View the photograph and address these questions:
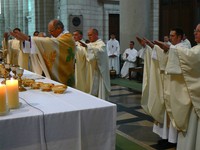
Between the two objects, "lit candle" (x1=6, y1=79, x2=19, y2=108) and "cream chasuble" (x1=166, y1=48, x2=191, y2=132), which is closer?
"lit candle" (x1=6, y1=79, x2=19, y2=108)

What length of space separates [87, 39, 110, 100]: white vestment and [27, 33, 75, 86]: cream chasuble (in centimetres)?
110

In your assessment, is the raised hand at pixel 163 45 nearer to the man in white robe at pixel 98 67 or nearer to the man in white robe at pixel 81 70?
the man in white robe at pixel 98 67

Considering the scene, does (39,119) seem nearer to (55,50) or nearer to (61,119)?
(61,119)

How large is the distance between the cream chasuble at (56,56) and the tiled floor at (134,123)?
3.95ft

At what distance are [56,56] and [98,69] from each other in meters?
1.60

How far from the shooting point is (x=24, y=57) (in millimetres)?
5230

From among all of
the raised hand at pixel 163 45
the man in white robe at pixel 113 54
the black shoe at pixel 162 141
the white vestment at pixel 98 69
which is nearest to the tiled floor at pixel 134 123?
the black shoe at pixel 162 141

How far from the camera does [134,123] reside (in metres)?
5.38

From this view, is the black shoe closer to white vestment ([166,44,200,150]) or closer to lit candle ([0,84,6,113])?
white vestment ([166,44,200,150])

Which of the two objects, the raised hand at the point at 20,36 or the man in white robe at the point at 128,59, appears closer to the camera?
the raised hand at the point at 20,36

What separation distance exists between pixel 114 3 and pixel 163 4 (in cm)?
255

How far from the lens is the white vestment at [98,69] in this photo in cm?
581

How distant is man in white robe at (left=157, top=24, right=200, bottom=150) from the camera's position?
3.38 metres

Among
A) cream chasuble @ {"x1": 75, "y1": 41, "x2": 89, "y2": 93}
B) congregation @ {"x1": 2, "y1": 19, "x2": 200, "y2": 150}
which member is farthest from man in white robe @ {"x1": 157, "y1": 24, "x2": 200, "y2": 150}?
cream chasuble @ {"x1": 75, "y1": 41, "x2": 89, "y2": 93}
